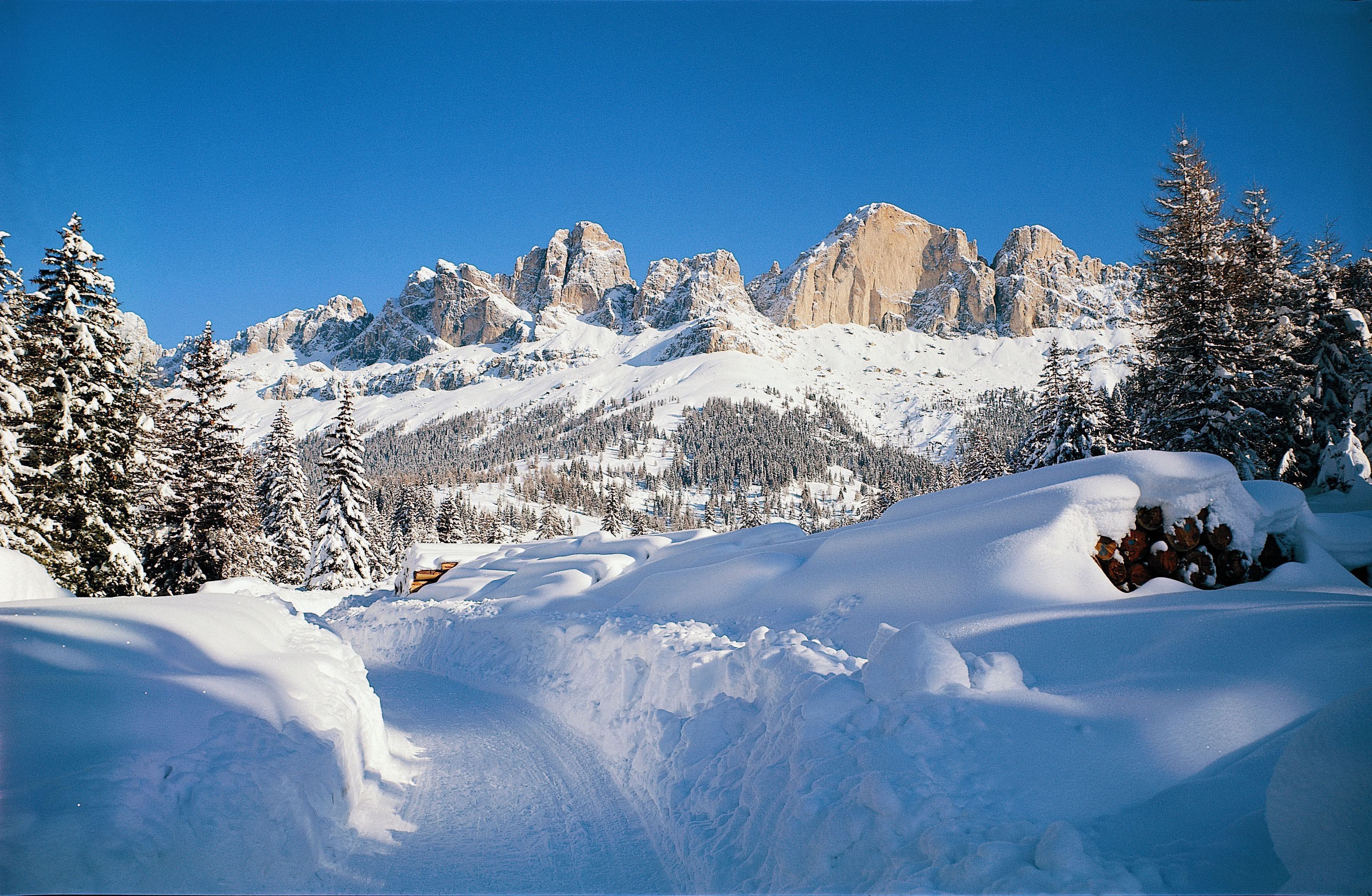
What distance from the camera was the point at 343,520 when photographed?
31156 mm

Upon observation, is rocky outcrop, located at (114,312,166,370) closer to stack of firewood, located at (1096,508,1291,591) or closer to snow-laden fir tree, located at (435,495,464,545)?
stack of firewood, located at (1096,508,1291,591)

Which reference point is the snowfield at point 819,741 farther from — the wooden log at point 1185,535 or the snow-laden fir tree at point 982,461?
the snow-laden fir tree at point 982,461

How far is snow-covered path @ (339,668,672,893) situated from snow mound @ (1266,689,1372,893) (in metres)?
3.52

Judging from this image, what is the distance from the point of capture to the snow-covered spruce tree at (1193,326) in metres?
17.0

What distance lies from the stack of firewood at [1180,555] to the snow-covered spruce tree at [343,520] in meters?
31.3

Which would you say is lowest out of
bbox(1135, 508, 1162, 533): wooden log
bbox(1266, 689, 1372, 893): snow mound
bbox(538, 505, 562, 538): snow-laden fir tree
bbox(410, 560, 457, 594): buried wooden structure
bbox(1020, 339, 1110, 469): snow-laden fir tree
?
bbox(538, 505, 562, 538): snow-laden fir tree

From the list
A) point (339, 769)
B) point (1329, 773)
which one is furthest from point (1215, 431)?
point (339, 769)

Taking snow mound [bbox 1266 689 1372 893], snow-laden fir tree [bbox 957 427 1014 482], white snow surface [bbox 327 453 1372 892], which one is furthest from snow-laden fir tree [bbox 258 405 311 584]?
snow-laden fir tree [bbox 957 427 1014 482]

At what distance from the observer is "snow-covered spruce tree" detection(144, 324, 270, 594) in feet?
73.7

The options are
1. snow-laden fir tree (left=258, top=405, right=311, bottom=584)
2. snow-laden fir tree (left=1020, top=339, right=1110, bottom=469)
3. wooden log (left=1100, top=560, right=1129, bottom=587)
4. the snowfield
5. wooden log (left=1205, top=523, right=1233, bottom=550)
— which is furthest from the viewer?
snow-laden fir tree (left=258, top=405, right=311, bottom=584)

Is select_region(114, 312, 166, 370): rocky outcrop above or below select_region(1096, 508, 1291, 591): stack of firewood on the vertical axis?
above

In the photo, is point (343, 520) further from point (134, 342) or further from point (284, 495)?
point (134, 342)

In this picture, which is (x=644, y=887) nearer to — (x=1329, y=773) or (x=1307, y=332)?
(x=1329, y=773)

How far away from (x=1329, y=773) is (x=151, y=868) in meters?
5.28
